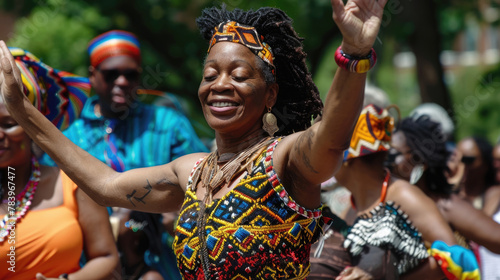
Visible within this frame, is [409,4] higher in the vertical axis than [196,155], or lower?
lower

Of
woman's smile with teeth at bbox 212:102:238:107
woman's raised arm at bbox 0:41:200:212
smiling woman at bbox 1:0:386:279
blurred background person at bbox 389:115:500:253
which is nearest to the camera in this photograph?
smiling woman at bbox 1:0:386:279

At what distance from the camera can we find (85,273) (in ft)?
12.3

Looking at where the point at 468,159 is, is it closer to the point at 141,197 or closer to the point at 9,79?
the point at 141,197

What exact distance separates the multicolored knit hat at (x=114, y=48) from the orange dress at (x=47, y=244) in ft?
6.95

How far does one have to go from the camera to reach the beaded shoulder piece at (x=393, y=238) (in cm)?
386

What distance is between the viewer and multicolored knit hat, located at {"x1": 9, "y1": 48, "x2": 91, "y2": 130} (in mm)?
3763

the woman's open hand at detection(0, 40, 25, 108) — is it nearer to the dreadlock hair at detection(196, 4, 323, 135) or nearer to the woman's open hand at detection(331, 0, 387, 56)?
the dreadlock hair at detection(196, 4, 323, 135)

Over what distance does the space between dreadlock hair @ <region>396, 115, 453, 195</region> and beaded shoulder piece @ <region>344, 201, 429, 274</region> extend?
1.23 m

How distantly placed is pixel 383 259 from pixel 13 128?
2.11 meters

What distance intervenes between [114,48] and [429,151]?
260 centimetres

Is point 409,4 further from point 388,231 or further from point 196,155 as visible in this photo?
point 196,155

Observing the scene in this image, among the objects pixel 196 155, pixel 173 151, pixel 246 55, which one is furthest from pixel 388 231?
pixel 173 151

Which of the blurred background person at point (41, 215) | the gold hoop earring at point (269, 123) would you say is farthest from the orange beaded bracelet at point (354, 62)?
the blurred background person at point (41, 215)

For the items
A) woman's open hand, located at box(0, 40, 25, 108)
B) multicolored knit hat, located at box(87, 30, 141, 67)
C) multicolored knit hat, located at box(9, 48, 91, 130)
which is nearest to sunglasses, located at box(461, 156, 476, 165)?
multicolored knit hat, located at box(87, 30, 141, 67)
